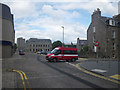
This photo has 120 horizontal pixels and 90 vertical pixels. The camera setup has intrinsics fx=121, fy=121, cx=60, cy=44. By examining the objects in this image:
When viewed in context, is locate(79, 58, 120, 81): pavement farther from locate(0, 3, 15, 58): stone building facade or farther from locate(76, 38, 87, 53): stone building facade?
locate(76, 38, 87, 53): stone building facade

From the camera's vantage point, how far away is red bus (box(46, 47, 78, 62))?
1958cm

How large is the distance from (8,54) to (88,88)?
25562 mm

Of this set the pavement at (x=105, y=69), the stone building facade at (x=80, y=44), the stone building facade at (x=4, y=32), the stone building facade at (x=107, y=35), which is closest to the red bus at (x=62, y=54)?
the pavement at (x=105, y=69)

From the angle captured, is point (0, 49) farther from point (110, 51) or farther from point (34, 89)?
point (110, 51)

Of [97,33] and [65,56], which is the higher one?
[97,33]

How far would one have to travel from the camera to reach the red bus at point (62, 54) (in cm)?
1958

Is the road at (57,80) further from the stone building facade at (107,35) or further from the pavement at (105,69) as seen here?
the stone building facade at (107,35)

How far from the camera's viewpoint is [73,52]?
21250mm

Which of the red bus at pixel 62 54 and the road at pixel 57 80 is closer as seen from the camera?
the road at pixel 57 80

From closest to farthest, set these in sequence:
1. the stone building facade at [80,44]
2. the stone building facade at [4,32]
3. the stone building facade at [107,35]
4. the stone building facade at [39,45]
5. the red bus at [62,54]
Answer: the red bus at [62,54]
the stone building facade at [4,32]
the stone building facade at [107,35]
the stone building facade at [80,44]
the stone building facade at [39,45]

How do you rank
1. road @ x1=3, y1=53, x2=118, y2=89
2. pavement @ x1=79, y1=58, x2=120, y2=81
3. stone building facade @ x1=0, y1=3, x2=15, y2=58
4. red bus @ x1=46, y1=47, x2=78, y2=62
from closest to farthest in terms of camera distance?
road @ x1=3, y1=53, x2=118, y2=89, pavement @ x1=79, y1=58, x2=120, y2=81, red bus @ x1=46, y1=47, x2=78, y2=62, stone building facade @ x1=0, y1=3, x2=15, y2=58

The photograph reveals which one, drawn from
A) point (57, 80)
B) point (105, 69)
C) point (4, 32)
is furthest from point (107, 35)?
point (57, 80)

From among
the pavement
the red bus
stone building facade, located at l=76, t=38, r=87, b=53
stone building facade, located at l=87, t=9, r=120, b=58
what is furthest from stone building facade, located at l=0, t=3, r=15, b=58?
stone building facade, located at l=76, t=38, r=87, b=53

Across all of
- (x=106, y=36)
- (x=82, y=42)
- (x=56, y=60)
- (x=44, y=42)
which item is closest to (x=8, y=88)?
(x=56, y=60)
